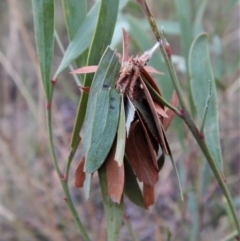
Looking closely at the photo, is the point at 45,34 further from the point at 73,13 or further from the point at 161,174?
the point at 161,174

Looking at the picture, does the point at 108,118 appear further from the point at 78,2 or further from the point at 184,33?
the point at 184,33

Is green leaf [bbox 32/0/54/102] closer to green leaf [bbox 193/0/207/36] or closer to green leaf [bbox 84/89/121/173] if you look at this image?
green leaf [bbox 84/89/121/173]

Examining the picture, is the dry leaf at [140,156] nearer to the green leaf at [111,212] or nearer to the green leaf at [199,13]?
the green leaf at [111,212]

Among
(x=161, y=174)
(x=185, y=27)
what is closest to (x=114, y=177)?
(x=185, y=27)

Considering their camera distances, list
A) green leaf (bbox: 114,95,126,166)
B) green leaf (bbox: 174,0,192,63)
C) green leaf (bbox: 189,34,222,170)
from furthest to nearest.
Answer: green leaf (bbox: 174,0,192,63), green leaf (bbox: 189,34,222,170), green leaf (bbox: 114,95,126,166)

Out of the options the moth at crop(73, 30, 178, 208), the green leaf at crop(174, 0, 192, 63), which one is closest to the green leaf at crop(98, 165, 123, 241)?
the moth at crop(73, 30, 178, 208)

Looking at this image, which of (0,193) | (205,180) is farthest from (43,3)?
(0,193)
